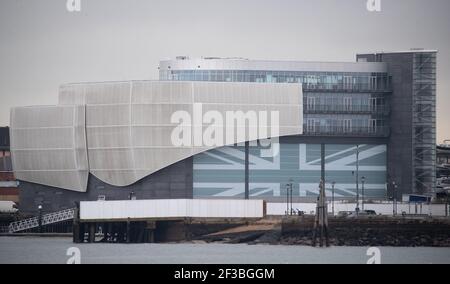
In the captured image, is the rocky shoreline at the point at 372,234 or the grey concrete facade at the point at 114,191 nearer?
the rocky shoreline at the point at 372,234

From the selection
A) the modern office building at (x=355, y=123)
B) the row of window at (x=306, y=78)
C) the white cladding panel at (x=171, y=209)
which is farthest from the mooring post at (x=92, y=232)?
the row of window at (x=306, y=78)

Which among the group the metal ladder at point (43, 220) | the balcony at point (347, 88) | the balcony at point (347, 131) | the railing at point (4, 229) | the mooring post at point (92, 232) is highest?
the balcony at point (347, 88)

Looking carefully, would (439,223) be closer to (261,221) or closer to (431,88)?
(261,221)

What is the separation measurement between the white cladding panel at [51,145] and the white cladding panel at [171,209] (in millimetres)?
15217

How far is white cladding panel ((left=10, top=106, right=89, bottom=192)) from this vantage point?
477ft

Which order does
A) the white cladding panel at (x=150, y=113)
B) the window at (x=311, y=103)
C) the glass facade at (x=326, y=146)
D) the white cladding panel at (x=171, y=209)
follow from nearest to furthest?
the white cladding panel at (x=171, y=209) → the white cladding panel at (x=150, y=113) → the glass facade at (x=326, y=146) → the window at (x=311, y=103)

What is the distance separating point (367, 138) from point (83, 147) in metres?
25.7

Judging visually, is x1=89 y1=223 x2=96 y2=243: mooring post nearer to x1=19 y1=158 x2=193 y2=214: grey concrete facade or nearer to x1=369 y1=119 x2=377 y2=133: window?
x1=19 y1=158 x2=193 y2=214: grey concrete facade

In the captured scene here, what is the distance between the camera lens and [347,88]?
152000 millimetres

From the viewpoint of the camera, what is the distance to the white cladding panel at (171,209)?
12962cm

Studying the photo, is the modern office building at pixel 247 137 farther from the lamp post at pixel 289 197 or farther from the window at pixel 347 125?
the lamp post at pixel 289 197

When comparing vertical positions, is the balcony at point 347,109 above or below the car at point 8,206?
above

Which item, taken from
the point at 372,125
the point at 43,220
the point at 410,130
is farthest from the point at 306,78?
the point at 43,220

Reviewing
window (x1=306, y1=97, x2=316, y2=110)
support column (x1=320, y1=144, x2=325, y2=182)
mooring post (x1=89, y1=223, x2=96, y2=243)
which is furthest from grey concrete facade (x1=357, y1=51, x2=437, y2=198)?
→ mooring post (x1=89, y1=223, x2=96, y2=243)
